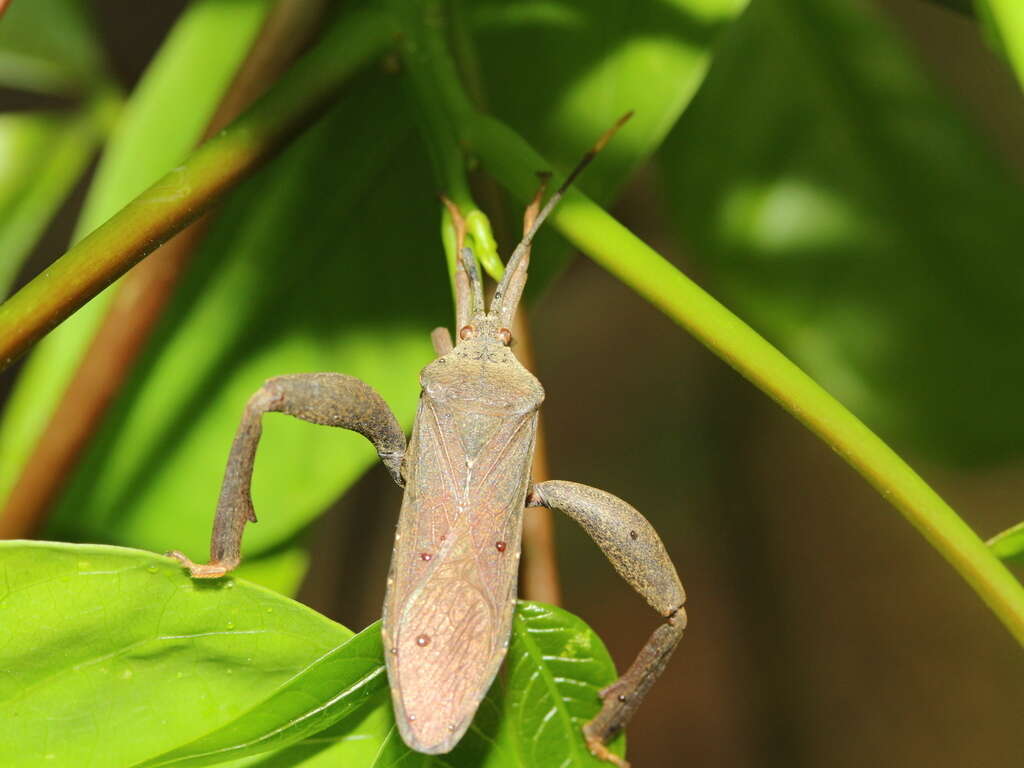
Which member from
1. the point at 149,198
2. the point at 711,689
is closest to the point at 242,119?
the point at 149,198

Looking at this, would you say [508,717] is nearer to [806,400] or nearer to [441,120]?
[806,400]

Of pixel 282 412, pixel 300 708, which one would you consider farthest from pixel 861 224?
pixel 300 708

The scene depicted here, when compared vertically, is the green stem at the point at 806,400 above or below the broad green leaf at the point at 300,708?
above

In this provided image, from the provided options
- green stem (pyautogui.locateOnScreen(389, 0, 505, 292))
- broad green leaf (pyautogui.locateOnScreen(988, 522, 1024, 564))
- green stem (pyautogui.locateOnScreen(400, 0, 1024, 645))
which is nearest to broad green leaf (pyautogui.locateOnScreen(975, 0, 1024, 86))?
green stem (pyautogui.locateOnScreen(400, 0, 1024, 645))

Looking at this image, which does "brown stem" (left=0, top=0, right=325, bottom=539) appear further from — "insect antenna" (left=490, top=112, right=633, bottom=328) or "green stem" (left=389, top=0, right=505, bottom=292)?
"insect antenna" (left=490, top=112, right=633, bottom=328)

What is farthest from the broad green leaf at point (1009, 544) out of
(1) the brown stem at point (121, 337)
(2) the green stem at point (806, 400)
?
(1) the brown stem at point (121, 337)

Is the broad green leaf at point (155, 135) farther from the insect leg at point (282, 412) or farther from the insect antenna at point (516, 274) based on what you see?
the insect antenna at point (516, 274)
